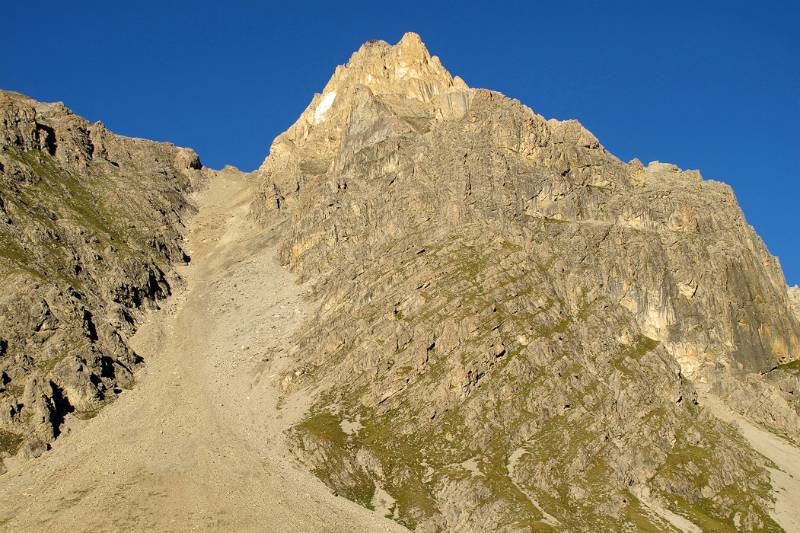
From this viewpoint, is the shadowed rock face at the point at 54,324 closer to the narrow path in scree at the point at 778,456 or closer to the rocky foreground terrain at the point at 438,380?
the rocky foreground terrain at the point at 438,380

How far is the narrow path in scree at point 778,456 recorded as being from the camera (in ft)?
409

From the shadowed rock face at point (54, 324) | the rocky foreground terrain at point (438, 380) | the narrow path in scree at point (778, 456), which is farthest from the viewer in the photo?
the shadowed rock face at point (54, 324)

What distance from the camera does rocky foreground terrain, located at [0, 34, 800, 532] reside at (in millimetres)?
117938

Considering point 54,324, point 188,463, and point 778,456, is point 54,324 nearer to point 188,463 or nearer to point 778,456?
point 188,463

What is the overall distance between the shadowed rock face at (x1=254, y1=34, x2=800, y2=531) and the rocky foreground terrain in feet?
1.51

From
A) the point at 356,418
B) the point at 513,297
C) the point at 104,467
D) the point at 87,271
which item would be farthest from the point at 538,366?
the point at 87,271

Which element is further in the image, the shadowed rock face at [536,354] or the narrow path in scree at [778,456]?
the narrow path in scree at [778,456]

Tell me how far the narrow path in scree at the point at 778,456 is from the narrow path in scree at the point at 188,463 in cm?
6130

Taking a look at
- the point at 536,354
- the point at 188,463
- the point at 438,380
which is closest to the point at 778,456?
the point at 536,354

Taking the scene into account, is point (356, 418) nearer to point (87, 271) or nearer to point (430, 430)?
point (430, 430)

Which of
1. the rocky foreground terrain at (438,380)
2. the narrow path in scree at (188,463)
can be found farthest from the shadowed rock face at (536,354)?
the narrow path in scree at (188,463)

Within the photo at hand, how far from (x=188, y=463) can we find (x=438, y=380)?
43031 millimetres

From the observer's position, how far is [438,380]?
140 meters

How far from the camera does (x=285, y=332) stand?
577 feet
